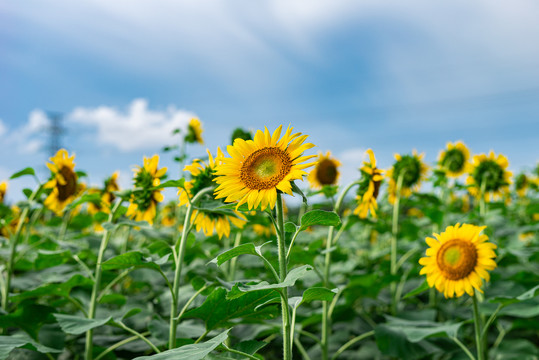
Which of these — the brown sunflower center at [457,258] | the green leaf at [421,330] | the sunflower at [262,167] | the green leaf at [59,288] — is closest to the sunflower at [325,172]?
the green leaf at [421,330]

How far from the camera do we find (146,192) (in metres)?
2.14

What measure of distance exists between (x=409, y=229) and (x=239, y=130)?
1.76 meters

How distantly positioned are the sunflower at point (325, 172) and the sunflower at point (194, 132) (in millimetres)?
1533

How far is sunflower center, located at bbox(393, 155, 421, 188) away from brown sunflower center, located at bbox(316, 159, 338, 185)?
0.46 metres

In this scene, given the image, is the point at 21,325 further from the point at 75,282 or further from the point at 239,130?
the point at 239,130

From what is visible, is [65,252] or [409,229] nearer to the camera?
[65,252]

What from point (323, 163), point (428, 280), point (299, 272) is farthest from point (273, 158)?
point (323, 163)

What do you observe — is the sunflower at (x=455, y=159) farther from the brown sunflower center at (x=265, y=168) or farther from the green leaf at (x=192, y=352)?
the green leaf at (x=192, y=352)

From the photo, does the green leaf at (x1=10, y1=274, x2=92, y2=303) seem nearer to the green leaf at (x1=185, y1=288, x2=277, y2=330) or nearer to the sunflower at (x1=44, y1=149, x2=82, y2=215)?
the sunflower at (x1=44, y1=149, x2=82, y2=215)

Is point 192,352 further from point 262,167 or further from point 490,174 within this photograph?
point 490,174

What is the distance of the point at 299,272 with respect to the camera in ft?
3.90

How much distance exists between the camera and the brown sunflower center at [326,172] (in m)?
3.26

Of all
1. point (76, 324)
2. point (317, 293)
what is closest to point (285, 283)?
point (317, 293)

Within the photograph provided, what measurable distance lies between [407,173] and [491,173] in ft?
2.19
